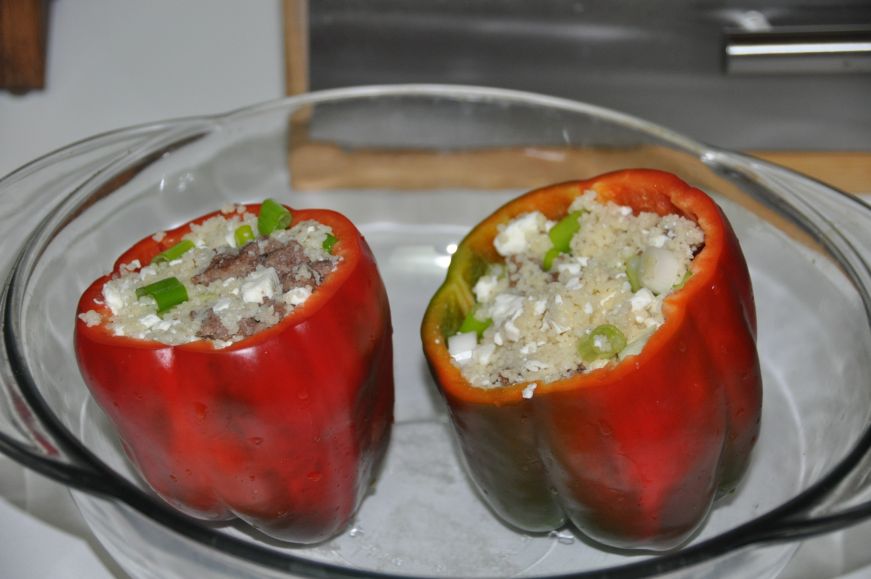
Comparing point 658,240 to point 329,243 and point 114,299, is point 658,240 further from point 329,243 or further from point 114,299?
point 114,299

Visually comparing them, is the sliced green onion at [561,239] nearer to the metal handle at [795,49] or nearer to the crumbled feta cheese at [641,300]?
the crumbled feta cheese at [641,300]

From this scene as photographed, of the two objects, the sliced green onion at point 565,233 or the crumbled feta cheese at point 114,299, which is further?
the sliced green onion at point 565,233

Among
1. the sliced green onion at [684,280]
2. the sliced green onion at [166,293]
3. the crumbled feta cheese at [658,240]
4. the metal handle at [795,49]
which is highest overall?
the metal handle at [795,49]

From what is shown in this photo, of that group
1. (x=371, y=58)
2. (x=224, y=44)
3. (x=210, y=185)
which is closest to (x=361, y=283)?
(x=210, y=185)

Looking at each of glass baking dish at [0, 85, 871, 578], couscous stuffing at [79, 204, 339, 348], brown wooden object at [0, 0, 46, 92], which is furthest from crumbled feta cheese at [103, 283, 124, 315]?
brown wooden object at [0, 0, 46, 92]

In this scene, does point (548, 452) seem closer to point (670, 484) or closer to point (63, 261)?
point (670, 484)

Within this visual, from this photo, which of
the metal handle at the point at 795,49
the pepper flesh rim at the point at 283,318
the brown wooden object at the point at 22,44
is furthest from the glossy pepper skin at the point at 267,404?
the metal handle at the point at 795,49
